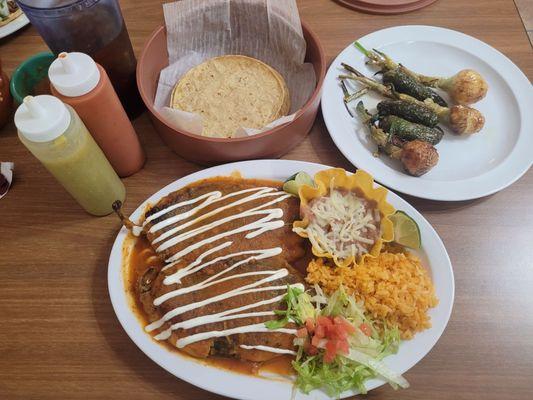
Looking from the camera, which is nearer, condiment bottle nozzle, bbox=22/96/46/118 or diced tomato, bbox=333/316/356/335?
condiment bottle nozzle, bbox=22/96/46/118

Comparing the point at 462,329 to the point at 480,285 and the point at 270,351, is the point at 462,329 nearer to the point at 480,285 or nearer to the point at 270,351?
Answer: the point at 480,285

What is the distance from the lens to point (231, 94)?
1.96m

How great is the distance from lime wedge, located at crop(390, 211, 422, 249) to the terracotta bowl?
543 mm

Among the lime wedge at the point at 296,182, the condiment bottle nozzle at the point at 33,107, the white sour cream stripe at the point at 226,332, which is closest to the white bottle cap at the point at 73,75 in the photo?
the condiment bottle nozzle at the point at 33,107

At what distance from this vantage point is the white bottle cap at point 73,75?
135 cm

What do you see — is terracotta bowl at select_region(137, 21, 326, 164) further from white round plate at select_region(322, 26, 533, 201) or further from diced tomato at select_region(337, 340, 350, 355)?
diced tomato at select_region(337, 340, 350, 355)

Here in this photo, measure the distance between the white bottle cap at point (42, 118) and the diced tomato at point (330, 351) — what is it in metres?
1.07

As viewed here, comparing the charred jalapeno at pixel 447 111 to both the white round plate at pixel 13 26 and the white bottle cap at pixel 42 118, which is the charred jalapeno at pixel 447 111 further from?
the white round plate at pixel 13 26

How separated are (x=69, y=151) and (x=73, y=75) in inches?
9.6

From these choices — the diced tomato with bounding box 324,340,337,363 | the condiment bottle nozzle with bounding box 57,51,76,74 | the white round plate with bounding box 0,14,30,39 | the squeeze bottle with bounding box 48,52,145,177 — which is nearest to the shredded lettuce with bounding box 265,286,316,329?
the diced tomato with bounding box 324,340,337,363

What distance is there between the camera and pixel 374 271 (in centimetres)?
147

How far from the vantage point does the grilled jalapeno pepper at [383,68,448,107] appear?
198 centimetres

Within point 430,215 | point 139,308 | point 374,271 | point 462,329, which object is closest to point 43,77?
point 139,308

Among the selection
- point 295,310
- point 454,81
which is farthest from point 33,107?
point 454,81
